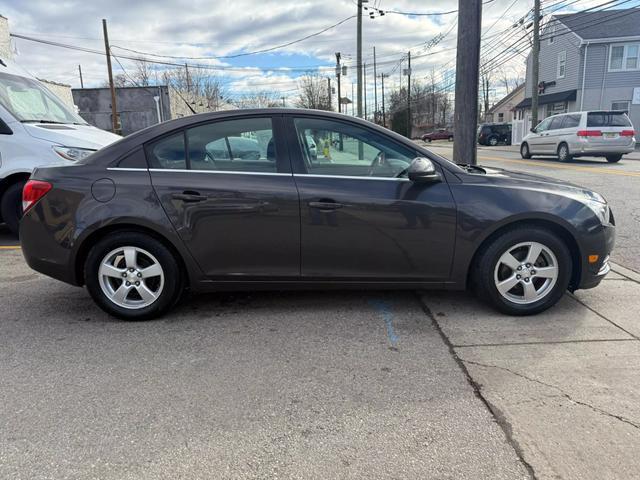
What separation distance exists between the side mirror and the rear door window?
1502 centimetres

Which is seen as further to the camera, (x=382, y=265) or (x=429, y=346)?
(x=382, y=265)

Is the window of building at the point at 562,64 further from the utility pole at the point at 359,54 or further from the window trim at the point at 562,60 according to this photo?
the utility pole at the point at 359,54

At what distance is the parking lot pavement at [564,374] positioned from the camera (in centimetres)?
233

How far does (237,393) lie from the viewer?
2.88 metres

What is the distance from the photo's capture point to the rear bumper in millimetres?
3811

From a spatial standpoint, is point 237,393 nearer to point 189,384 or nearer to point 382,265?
point 189,384

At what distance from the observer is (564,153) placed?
17.2 meters

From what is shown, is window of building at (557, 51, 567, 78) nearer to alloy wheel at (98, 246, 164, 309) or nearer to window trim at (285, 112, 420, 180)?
window trim at (285, 112, 420, 180)

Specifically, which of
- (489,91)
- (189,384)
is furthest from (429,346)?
(489,91)

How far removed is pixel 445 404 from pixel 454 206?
1.58 m

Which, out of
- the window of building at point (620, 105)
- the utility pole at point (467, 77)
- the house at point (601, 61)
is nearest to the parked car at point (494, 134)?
the house at point (601, 61)

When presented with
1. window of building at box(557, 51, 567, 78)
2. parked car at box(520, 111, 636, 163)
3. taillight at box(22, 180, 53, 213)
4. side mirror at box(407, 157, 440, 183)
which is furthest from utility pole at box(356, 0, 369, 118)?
taillight at box(22, 180, 53, 213)

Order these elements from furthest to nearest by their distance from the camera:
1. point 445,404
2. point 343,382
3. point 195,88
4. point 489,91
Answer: point 489,91, point 195,88, point 343,382, point 445,404

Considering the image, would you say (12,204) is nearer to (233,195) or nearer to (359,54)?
(233,195)
